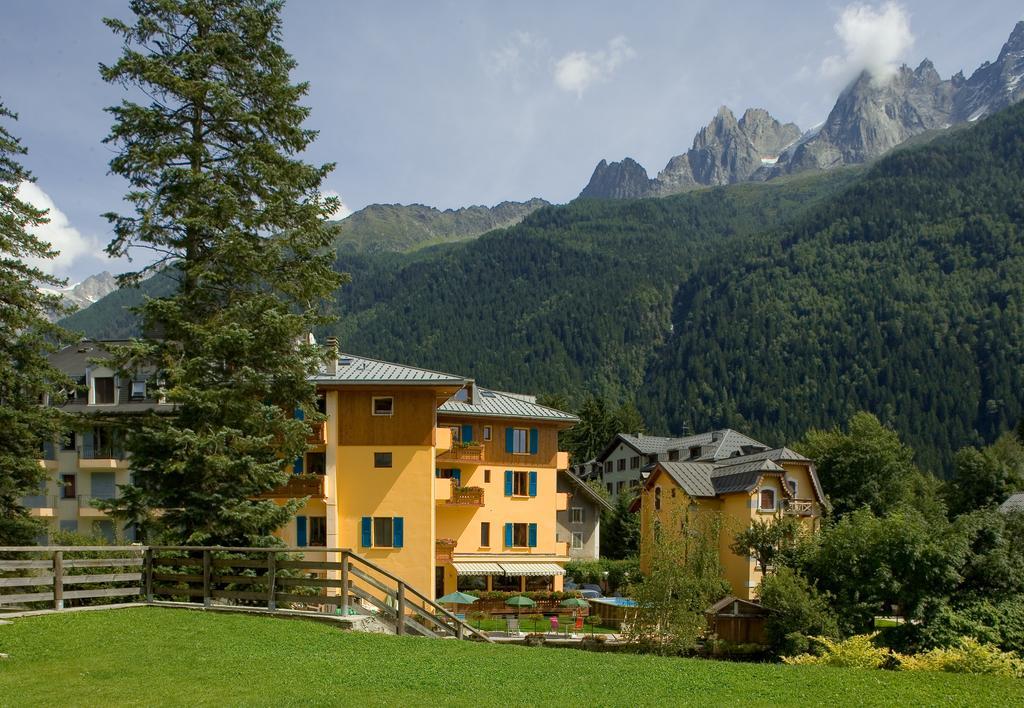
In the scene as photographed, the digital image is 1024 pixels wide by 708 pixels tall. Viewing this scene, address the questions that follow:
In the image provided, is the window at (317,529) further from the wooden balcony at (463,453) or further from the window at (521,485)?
the window at (521,485)

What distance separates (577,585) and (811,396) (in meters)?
115

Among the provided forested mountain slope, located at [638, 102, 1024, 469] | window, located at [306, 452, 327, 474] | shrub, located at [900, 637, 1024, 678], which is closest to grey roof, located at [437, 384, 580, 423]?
window, located at [306, 452, 327, 474]

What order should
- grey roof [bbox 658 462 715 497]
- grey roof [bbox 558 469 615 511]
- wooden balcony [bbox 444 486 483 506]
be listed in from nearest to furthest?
1. wooden balcony [bbox 444 486 483 506]
2. grey roof [bbox 658 462 715 497]
3. grey roof [bbox 558 469 615 511]

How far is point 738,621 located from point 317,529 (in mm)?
20182

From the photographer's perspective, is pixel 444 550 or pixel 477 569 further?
pixel 477 569

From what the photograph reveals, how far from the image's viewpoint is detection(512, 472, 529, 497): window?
2179 inches

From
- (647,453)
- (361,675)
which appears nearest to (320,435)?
(361,675)

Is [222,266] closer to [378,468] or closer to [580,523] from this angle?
[378,468]

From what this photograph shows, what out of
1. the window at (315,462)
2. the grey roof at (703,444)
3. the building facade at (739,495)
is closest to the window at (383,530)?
the window at (315,462)

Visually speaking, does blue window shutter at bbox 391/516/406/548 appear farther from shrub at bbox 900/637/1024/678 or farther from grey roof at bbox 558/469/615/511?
grey roof at bbox 558/469/615/511

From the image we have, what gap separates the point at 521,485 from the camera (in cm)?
5553

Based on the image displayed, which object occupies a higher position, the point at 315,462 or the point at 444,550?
the point at 315,462

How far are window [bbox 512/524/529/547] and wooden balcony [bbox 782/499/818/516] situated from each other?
16.1 m

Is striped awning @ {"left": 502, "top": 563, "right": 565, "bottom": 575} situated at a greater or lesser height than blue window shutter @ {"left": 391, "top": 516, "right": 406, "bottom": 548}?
lesser
